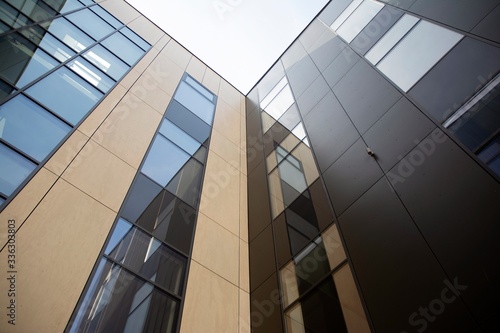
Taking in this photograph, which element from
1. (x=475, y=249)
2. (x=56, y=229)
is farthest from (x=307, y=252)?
(x=56, y=229)

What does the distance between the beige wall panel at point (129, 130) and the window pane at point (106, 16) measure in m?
5.19

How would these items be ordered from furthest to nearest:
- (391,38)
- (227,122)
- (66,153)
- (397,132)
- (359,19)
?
(227,122)
(359,19)
(391,38)
(66,153)
(397,132)

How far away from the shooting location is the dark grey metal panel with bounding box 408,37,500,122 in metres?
6.06

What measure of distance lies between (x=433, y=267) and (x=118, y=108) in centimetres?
890

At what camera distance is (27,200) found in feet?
19.3

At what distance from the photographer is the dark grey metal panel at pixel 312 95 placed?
11.0m

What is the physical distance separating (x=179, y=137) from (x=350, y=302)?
759 cm

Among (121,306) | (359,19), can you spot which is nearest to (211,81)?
(359,19)

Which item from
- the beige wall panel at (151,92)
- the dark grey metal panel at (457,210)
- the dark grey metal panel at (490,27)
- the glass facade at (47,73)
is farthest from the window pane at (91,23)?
the dark grey metal panel at (490,27)

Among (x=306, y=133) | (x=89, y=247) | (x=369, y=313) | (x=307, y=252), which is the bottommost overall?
(x=89, y=247)

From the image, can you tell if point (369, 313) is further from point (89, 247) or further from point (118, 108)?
point (118, 108)

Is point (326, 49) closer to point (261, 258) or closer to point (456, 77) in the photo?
point (456, 77)

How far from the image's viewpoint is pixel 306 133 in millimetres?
10461

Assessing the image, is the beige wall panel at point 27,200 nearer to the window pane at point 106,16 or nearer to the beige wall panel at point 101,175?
the beige wall panel at point 101,175
